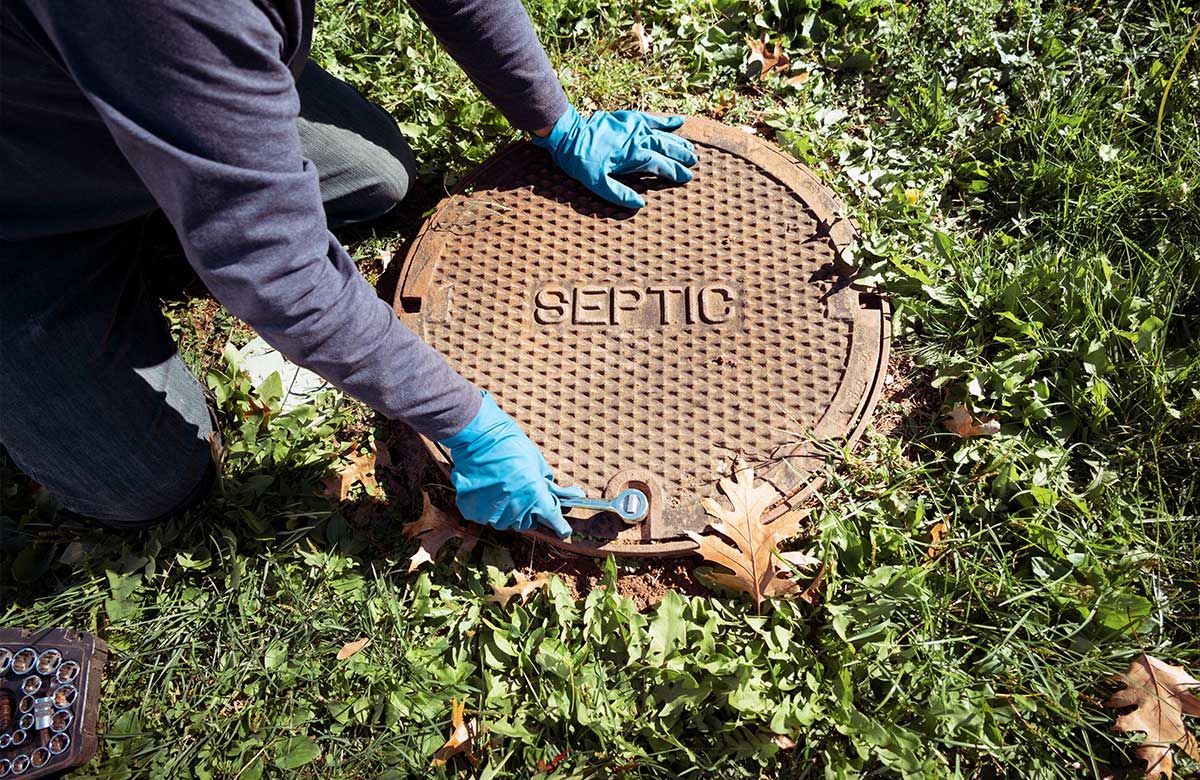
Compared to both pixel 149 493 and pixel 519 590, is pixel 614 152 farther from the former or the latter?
pixel 149 493

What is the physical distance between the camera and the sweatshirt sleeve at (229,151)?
1187 mm

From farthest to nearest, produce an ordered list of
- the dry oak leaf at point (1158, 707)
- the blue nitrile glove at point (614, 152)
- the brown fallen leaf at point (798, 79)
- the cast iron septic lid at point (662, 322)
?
the brown fallen leaf at point (798, 79)
the blue nitrile glove at point (614, 152)
the cast iron septic lid at point (662, 322)
the dry oak leaf at point (1158, 707)

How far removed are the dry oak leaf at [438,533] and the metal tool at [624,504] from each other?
31cm

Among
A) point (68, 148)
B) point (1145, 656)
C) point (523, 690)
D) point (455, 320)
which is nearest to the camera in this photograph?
point (68, 148)

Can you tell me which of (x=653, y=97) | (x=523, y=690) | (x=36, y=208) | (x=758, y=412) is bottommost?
(x=523, y=690)

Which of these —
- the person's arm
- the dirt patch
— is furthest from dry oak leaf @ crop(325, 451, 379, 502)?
the dirt patch

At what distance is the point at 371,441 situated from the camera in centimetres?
227

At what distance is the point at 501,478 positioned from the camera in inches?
72.3

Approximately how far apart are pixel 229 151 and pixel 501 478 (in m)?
0.89

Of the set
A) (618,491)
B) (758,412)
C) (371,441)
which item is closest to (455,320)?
(371,441)

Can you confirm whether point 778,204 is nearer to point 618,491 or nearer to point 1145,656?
point 618,491

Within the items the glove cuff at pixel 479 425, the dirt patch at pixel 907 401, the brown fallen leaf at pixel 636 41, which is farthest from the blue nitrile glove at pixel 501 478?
the brown fallen leaf at pixel 636 41

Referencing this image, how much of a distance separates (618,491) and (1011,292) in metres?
1.21

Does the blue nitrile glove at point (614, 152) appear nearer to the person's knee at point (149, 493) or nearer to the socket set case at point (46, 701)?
the person's knee at point (149, 493)
